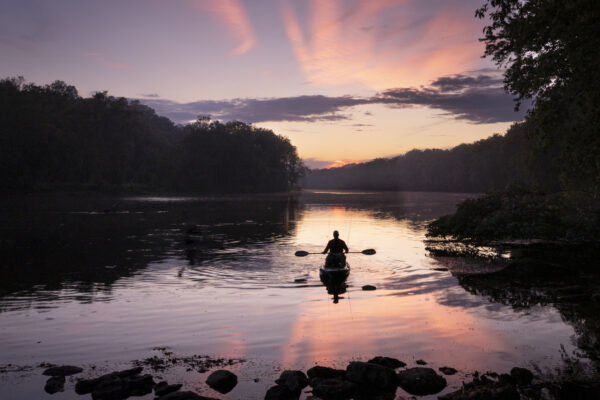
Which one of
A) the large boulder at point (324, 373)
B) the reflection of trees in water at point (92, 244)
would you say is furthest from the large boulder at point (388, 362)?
the reflection of trees in water at point (92, 244)

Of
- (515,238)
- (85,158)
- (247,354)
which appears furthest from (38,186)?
(247,354)

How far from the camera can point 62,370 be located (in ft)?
35.9

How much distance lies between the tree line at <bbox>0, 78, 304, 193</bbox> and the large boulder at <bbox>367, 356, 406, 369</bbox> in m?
120

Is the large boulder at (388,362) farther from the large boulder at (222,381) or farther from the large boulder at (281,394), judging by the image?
the large boulder at (222,381)

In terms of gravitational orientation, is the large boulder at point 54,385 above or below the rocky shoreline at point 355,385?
below

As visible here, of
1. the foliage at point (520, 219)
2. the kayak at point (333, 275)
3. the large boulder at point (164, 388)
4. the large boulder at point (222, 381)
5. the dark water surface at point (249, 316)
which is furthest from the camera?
the foliage at point (520, 219)

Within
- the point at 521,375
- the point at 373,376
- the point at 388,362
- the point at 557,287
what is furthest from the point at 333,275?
the point at 521,375

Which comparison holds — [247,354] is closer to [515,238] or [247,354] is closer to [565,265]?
[565,265]

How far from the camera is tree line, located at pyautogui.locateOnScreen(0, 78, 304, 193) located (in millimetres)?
115500

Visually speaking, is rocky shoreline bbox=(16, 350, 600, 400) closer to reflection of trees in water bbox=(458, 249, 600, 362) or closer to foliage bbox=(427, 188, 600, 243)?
reflection of trees in water bbox=(458, 249, 600, 362)

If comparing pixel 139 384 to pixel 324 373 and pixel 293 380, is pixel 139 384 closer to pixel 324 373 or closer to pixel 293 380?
pixel 293 380

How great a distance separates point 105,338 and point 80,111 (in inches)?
5586

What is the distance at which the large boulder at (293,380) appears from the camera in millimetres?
9984

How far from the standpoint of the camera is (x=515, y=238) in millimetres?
38000
